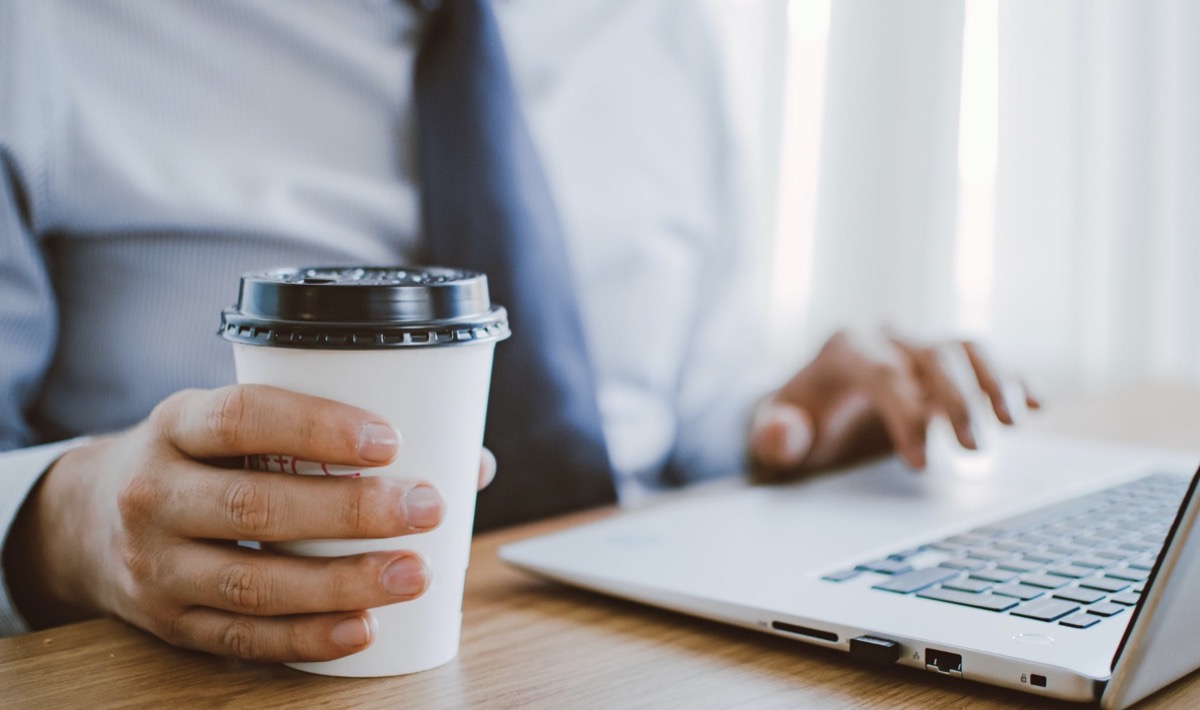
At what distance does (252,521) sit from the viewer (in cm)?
45

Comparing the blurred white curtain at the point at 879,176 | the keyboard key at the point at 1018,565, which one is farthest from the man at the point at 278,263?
the blurred white curtain at the point at 879,176

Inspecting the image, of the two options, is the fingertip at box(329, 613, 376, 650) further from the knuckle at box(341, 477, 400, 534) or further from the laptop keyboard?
the laptop keyboard

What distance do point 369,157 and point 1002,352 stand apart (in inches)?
73.7

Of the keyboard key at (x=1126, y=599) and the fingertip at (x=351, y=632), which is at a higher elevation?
the fingertip at (x=351, y=632)

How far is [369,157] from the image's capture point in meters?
0.93

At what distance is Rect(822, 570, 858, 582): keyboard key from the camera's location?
56 cm

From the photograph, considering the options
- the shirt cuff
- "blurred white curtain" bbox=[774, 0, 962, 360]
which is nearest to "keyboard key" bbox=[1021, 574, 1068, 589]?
the shirt cuff

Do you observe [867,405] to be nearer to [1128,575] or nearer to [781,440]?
[781,440]

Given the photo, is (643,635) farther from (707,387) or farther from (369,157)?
(707,387)

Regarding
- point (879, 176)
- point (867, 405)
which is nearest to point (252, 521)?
point (867, 405)

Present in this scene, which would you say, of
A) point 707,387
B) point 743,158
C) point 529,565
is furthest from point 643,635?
point 743,158

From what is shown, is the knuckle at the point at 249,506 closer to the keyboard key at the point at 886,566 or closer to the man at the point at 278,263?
the man at the point at 278,263

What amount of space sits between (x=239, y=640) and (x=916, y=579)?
Answer: 334 mm

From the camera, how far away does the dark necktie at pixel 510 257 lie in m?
0.80
